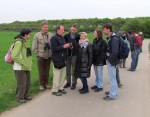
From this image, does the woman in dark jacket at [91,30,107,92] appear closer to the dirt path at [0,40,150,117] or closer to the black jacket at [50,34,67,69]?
the dirt path at [0,40,150,117]

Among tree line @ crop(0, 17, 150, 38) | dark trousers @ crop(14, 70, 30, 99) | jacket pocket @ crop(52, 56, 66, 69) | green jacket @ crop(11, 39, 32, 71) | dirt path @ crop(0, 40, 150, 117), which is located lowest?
tree line @ crop(0, 17, 150, 38)

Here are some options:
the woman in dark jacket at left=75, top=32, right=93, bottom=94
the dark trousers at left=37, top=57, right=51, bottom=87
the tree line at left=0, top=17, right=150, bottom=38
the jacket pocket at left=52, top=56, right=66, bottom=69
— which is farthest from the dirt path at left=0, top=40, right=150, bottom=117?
the tree line at left=0, top=17, right=150, bottom=38

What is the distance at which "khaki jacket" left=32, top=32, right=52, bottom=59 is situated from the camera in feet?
30.0

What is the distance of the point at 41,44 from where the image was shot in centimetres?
916

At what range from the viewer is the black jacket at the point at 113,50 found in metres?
8.19

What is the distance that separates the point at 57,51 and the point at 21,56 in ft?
4.06

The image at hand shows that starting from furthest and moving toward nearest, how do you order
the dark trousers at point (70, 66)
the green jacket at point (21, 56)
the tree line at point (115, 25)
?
the tree line at point (115, 25) → the dark trousers at point (70, 66) → the green jacket at point (21, 56)

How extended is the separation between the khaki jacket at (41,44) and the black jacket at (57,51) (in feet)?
1.68

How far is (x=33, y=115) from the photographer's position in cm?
691

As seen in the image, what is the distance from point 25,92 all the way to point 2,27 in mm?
106919

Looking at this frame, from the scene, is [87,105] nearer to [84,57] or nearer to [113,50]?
[113,50]

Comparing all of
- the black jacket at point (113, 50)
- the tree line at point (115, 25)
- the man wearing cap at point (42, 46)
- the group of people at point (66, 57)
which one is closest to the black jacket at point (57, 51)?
the group of people at point (66, 57)

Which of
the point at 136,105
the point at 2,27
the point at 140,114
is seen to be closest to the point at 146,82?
the point at 136,105

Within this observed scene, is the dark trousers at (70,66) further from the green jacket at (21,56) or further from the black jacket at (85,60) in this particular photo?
the green jacket at (21,56)
